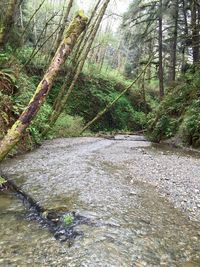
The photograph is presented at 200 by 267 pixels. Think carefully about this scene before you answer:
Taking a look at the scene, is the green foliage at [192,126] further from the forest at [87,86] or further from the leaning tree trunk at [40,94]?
the leaning tree trunk at [40,94]

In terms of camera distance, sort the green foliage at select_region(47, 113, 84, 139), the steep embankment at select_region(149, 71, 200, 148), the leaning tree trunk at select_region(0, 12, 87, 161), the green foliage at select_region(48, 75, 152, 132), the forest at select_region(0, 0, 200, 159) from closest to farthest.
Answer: the leaning tree trunk at select_region(0, 12, 87, 161) → the forest at select_region(0, 0, 200, 159) → the steep embankment at select_region(149, 71, 200, 148) → the green foliage at select_region(47, 113, 84, 139) → the green foliage at select_region(48, 75, 152, 132)

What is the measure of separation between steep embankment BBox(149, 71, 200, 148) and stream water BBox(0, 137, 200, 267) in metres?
5.13

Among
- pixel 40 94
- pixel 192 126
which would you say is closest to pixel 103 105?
pixel 192 126

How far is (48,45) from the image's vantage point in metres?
23.2

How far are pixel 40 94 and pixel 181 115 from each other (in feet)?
34.9

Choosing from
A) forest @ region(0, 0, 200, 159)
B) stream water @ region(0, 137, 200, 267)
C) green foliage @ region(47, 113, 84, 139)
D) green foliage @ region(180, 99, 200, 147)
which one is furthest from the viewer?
green foliage @ region(47, 113, 84, 139)

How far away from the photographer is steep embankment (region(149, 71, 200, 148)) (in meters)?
12.0

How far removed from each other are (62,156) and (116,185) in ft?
10.1

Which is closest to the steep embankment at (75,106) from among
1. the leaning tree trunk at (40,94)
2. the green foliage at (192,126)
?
the leaning tree trunk at (40,94)

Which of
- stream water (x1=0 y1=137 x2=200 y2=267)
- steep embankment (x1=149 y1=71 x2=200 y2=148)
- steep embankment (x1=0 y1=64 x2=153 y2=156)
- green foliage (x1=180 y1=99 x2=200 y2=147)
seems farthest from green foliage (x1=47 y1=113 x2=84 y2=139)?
stream water (x1=0 y1=137 x2=200 y2=267)

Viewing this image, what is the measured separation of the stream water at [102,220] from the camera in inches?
122

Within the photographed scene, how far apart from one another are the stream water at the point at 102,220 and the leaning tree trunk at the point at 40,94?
0.90 m

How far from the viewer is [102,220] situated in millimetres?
3943

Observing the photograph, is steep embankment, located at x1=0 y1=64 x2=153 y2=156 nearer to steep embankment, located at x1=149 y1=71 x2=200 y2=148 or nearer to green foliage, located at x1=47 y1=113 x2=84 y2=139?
green foliage, located at x1=47 y1=113 x2=84 y2=139
